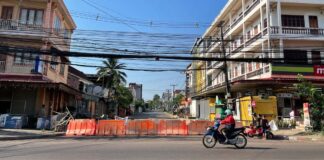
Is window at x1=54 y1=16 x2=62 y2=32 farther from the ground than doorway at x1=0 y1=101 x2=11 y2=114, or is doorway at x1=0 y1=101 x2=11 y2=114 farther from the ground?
window at x1=54 y1=16 x2=62 y2=32

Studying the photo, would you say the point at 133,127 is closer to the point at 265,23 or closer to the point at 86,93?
the point at 86,93

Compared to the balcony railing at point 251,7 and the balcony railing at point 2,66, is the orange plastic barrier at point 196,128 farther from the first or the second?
the balcony railing at point 251,7

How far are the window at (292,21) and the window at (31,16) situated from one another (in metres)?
22.5

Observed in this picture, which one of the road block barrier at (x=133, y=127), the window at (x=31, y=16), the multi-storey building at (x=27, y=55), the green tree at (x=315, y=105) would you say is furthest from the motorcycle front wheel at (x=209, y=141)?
the window at (x=31, y=16)

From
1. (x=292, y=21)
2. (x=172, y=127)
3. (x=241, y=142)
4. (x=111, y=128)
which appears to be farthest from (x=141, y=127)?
(x=292, y=21)

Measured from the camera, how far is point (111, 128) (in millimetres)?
18938

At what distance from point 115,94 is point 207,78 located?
16.6 metres

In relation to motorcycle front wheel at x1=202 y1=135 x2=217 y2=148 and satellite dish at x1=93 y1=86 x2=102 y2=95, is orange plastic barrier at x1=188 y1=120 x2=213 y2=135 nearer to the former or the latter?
motorcycle front wheel at x1=202 y1=135 x2=217 y2=148

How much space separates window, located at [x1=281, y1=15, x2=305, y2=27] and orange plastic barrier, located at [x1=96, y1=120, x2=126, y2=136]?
19.5 m

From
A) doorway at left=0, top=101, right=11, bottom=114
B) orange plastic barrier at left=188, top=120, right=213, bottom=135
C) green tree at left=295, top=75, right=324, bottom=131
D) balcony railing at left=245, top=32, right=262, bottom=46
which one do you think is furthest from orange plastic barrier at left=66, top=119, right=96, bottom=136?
balcony railing at left=245, top=32, right=262, bottom=46

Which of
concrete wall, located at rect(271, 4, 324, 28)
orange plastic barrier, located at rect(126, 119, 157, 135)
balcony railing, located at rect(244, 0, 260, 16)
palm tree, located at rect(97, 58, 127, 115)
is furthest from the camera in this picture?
palm tree, located at rect(97, 58, 127, 115)

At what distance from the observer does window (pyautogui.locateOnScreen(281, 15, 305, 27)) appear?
95.2 feet

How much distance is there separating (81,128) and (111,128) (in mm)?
1900

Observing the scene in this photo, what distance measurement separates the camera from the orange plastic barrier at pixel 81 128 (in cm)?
1861
